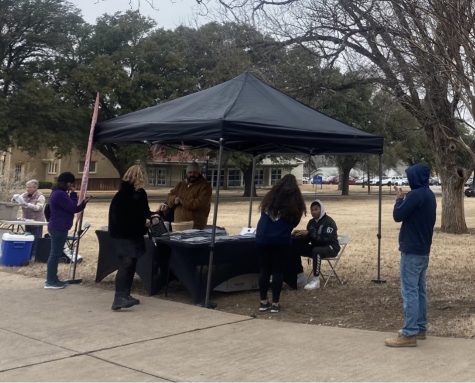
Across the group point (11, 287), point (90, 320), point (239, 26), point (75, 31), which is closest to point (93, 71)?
point (75, 31)

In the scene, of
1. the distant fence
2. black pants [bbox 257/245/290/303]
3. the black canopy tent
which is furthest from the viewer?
the distant fence

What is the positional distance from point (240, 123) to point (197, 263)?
6.10 feet

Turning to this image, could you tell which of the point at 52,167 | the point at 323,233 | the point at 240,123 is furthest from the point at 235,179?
the point at 240,123

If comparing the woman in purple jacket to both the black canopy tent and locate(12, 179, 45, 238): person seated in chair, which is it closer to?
the black canopy tent

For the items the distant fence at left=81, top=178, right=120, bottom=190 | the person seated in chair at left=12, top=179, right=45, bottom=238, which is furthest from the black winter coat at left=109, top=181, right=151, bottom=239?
the distant fence at left=81, top=178, right=120, bottom=190

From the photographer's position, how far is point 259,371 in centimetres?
501

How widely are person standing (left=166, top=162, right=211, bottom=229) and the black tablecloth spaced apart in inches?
44.0

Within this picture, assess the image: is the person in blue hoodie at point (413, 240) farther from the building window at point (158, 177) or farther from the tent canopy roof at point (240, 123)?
the building window at point (158, 177)

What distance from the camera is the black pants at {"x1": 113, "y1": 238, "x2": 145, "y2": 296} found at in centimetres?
723

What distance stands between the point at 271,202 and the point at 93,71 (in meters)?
33.2

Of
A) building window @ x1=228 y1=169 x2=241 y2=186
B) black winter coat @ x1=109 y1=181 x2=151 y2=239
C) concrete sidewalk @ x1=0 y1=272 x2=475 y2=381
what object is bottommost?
concrete sidewalk @ x1=0 y1=272 x2=475 y2=381

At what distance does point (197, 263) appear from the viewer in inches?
302

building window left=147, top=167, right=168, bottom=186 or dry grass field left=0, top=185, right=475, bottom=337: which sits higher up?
building window left=147, top=167, right=168, bottom=186

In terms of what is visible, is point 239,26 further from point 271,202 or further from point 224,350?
point 224,350
